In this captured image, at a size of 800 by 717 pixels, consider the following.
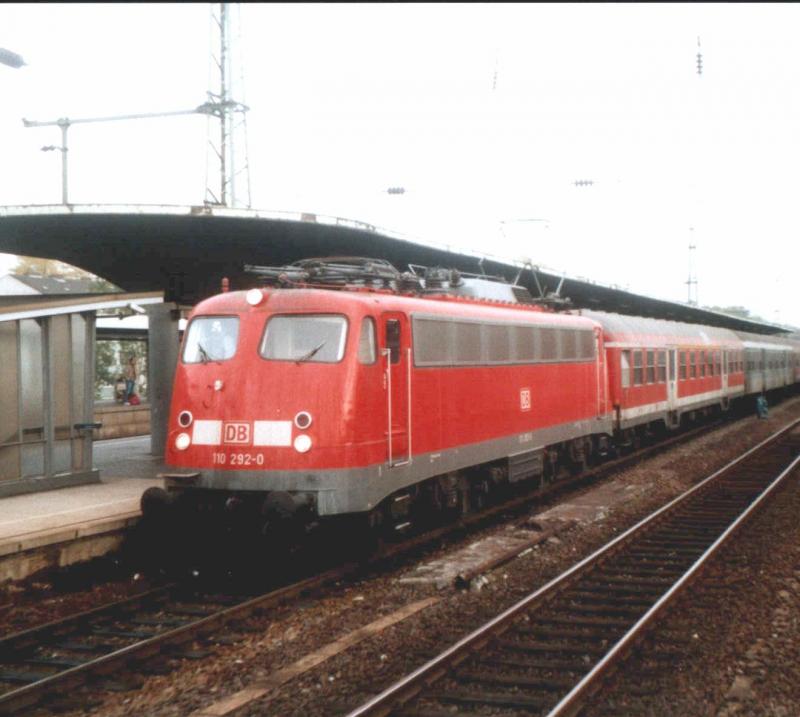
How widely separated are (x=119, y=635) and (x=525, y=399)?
7452mm

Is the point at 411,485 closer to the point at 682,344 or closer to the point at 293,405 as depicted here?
the point at 293,405

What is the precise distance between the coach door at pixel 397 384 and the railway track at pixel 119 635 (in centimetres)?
142

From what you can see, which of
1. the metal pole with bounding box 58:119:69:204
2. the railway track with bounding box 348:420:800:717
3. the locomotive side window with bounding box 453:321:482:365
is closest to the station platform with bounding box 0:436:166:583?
the locomotive side window with bounding box 453:321:482:365

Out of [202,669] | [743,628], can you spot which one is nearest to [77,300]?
[202,669]

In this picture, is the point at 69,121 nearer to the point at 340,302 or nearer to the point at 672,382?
the point at 340,302

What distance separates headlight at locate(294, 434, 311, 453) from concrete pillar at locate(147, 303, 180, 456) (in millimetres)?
6963

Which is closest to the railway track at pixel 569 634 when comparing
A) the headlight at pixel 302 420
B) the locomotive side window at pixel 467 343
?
the headlight at pixel 302 420

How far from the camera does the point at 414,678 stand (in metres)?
6.58

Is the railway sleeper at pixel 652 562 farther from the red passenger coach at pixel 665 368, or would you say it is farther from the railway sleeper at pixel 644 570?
the red passenger coach at pixel 665 368

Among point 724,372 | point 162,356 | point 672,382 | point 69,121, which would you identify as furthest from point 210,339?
point 724,372

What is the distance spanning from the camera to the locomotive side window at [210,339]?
10.1 metres

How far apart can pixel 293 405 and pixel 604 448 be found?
10588 millimetres

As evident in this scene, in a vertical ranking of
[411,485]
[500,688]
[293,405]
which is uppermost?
[293,405]

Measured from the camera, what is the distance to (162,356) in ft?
52.7
